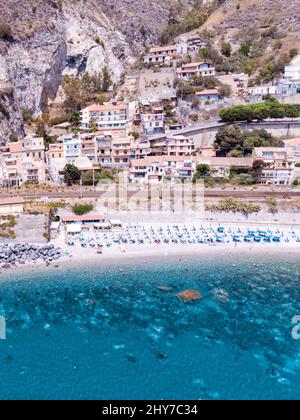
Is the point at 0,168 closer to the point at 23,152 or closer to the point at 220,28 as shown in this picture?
the point at 23,152

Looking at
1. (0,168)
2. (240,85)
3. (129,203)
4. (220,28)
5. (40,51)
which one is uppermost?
(220,28)

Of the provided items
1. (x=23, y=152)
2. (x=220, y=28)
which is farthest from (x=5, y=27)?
(x=220, y=28)

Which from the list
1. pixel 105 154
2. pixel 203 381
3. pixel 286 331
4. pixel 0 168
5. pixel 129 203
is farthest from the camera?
pixel 105 154

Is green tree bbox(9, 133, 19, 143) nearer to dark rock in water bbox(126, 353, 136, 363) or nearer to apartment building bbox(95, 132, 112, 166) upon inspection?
apartment building bbox(95, 132, 112, 166)

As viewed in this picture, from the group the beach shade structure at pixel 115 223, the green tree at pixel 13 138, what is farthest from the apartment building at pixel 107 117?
the beach shade structure at pixel 115 223

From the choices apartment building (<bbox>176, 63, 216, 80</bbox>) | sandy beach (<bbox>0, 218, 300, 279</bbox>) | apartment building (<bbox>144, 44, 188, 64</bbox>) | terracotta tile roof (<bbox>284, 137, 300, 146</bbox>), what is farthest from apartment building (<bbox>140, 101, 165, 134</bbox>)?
sandy beach (<bbox>0, 218, 300, 279</bbox>)

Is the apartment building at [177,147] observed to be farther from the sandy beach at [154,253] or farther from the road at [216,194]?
the sandy beach at [154,253]
